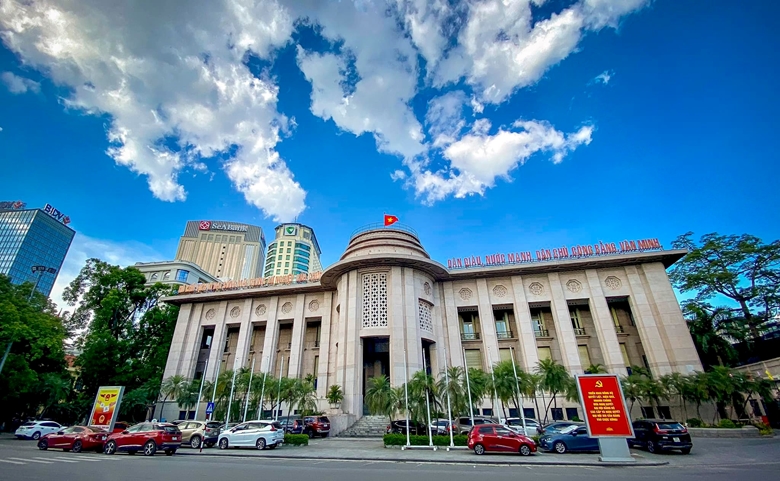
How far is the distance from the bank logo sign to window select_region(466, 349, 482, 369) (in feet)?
319

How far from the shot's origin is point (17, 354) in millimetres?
28141

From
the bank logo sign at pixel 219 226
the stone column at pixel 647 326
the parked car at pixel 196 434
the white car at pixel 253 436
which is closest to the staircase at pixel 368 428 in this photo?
the white car at pixel 253 436

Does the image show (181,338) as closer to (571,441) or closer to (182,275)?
(182,275)

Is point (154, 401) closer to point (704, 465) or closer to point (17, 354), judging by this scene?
point (17, 354)

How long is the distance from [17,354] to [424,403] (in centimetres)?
3262

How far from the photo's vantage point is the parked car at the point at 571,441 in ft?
54.5

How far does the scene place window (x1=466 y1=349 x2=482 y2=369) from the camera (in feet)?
113

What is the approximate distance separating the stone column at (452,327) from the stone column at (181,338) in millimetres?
28473

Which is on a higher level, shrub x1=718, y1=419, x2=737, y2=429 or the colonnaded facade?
the colonnaded facade

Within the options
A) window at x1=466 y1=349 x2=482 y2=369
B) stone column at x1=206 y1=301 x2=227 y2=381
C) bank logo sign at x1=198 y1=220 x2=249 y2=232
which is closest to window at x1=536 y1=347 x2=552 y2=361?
window at x1=466 y1=349 x2=482 y2=369

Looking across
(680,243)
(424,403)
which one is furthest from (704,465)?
(680,243)

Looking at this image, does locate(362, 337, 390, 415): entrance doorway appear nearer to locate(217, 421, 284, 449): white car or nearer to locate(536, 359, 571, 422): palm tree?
locate(536, 359, 571, 422): palm tree

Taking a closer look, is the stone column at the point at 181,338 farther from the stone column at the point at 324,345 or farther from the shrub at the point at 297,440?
the shrub at the point at 297,440

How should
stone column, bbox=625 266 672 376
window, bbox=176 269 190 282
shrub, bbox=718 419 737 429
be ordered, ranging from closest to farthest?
1. shrub, bbox=718 419 737 429
2. stone column, bbox=625 266 672 376
3. window, bbox=176 269 190 282
